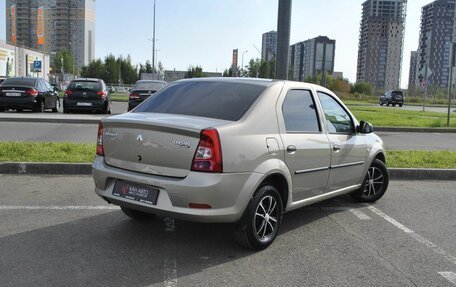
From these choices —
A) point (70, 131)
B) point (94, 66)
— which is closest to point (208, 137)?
point (70, 131)

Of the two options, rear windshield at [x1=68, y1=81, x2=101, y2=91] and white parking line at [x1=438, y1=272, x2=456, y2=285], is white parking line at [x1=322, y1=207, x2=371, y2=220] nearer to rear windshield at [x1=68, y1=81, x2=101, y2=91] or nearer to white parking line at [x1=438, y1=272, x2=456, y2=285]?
white parking line at [x1=438, y1=272, x2=456, y2=285]

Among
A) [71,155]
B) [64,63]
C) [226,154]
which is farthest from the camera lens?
Answer: [64,63]

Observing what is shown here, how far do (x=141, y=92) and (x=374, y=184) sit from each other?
556 inches

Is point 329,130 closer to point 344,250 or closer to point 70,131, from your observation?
point 344,250

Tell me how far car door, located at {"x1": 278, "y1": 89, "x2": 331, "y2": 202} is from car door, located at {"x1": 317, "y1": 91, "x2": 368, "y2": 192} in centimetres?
18

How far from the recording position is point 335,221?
586cm

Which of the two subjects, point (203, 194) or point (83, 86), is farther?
point (83, 86)

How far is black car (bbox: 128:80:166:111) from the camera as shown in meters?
19.5

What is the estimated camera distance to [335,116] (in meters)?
5.93

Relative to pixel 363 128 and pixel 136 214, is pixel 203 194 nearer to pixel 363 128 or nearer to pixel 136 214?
pixel 136 214

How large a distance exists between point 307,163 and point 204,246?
4.58ft

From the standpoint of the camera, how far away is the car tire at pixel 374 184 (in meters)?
6.74

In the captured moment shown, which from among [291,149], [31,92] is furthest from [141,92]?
[291,149]

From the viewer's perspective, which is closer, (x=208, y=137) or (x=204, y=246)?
(x=208, y=137)
